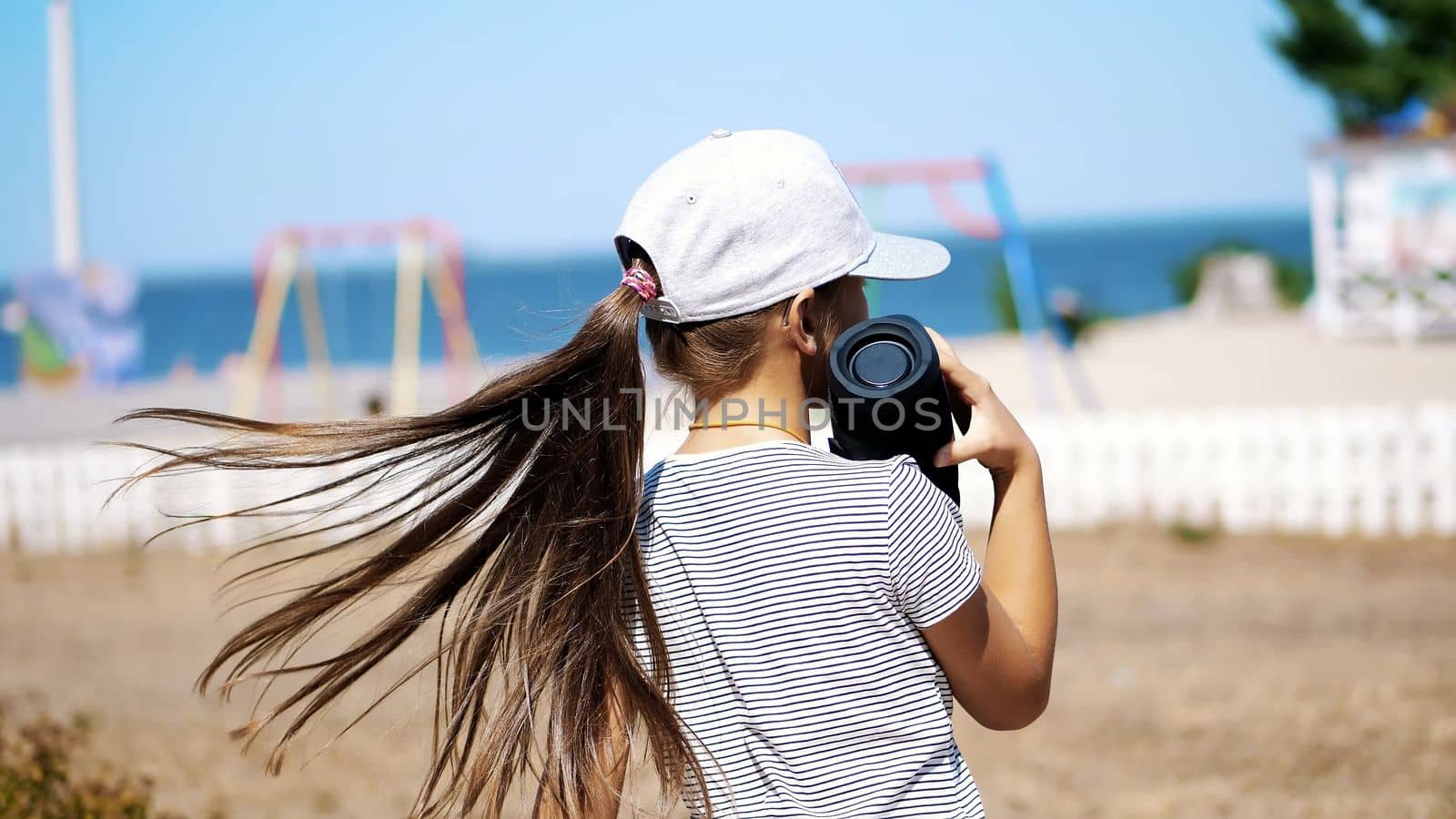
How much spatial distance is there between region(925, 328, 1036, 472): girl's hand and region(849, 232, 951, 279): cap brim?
0.10 meters

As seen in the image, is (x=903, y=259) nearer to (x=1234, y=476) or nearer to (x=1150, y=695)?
(x=1150, y=695)

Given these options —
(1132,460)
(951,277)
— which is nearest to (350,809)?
(1132,460)

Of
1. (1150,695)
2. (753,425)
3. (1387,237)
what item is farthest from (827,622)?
(1387,237)

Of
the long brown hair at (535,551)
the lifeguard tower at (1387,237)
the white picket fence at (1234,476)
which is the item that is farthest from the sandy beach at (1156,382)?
the long brown hair at (535,551)

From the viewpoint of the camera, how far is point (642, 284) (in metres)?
1.66

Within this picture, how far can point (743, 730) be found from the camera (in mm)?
1626

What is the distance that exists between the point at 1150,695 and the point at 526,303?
3.90 meters

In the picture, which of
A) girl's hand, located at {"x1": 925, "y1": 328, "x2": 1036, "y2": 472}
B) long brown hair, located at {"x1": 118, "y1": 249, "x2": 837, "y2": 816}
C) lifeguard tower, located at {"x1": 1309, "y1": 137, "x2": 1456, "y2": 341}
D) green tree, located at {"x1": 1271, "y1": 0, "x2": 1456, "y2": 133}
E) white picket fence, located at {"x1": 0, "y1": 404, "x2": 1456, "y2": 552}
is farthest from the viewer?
green tree, located at {"x1": 1271, "y1": 0, "x2": 1456, "y2": 133}

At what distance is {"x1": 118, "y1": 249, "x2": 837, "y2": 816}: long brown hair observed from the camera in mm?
1710

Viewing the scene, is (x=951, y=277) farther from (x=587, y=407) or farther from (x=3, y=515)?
(x=587, y=407)

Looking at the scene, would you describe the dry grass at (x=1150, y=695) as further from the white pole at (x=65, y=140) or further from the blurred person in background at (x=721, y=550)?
the white pole at (x=65, y=140)

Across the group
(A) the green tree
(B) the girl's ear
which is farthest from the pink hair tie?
(A) the green tree

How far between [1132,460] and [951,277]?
6876 centimetres

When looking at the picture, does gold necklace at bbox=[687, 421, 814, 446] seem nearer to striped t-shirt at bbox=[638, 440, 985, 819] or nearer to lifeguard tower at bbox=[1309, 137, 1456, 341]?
striped t-shirt at bbox=[638, 440, 985, 819]
